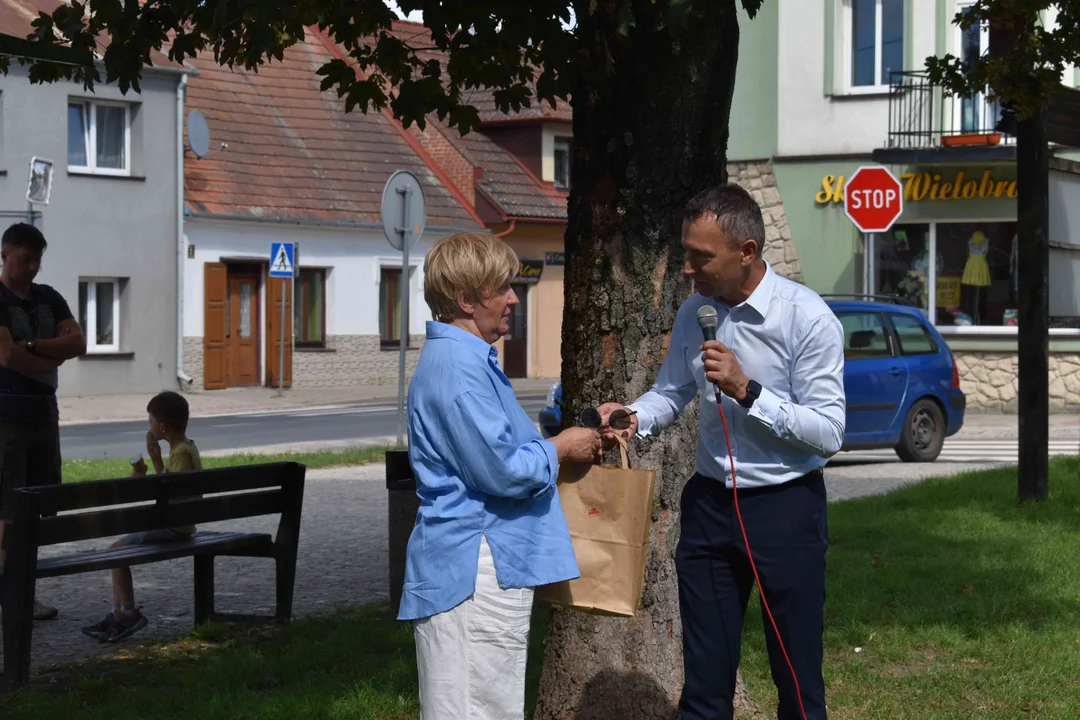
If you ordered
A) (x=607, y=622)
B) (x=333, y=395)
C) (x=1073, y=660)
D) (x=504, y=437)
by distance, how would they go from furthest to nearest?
A: (x=333, y=395) → (x=1073, y=660) → (x=607, y=622) → (x=504, y=437)

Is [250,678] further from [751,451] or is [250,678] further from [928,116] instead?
[928,116]

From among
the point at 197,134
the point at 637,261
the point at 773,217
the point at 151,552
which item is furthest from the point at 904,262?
the point at 637,261

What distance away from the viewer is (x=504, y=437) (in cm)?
391

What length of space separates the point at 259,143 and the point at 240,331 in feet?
16.0

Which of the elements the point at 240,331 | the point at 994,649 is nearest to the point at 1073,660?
the point at 994,649

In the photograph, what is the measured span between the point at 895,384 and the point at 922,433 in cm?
95

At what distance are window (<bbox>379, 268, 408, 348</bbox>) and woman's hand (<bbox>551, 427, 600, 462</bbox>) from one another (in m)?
32.7

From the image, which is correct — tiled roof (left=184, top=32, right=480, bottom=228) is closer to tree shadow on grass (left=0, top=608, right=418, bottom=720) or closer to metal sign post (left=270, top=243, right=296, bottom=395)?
metal sign post (left=270, top=243, right=296, bottom=395)

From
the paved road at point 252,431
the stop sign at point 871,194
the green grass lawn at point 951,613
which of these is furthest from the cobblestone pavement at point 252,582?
the stop sign at point 871,194

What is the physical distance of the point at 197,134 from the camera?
3297 cm

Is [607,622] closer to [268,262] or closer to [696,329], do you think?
[696,329]

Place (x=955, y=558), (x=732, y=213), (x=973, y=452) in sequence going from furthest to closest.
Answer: (x=973, y=452)
(x=955, y=558)
(x=732, y=213)

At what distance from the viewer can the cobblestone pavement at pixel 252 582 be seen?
7953 mm

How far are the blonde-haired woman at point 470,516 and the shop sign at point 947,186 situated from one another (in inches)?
880
